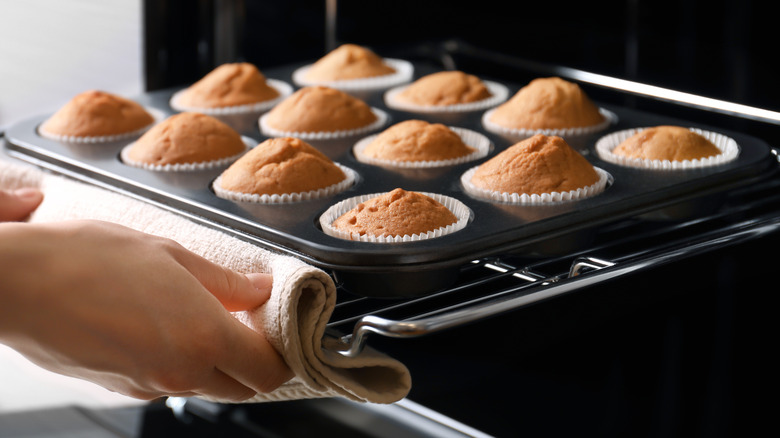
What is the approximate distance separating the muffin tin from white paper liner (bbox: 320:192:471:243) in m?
0.01

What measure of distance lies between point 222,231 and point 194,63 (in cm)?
113

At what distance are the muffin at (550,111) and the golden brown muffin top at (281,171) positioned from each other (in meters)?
0.36

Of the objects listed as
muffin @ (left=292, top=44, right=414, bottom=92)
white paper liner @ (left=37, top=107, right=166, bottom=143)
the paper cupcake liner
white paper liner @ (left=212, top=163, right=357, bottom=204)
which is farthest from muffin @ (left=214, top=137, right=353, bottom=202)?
muffin @ (left=292, top=44, right=414, bottom=92)

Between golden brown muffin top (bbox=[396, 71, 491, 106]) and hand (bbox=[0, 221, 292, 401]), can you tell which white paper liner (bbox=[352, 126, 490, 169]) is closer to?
golden brown muffin top (bbox=[396, 71, 491, 106])

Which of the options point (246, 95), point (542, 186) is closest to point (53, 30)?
point (246, 95)

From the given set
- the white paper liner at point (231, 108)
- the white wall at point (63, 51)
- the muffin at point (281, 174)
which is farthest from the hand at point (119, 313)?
the white wall at point (63, 51)

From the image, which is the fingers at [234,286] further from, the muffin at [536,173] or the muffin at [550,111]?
the muffin at [550,111]

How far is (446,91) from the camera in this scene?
5.82 ft

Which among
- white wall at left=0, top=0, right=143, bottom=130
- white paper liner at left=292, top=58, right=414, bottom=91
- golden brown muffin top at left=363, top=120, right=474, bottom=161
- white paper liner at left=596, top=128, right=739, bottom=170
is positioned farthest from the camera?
white wall at left=0, top=0, right=143, bottom=130

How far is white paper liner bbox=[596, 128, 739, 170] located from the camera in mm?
1364

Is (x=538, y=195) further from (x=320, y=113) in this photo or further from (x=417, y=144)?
(x=320, y=113)

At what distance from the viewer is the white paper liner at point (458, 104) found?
1740 millimetres

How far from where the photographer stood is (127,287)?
2.82 ft

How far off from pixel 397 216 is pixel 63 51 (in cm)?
148
